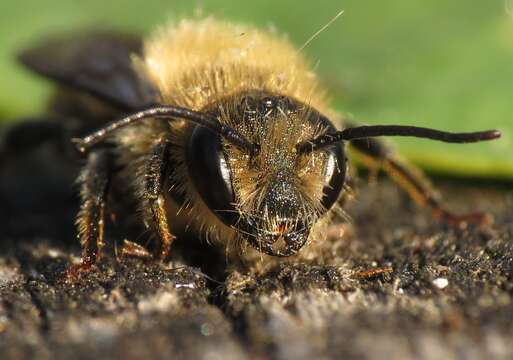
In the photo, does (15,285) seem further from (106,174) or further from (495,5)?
(495,5)

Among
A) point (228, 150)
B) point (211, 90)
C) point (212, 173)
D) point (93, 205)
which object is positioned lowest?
point (93, 205)

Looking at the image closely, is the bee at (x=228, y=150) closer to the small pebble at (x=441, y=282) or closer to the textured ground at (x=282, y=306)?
the textured ground at (x=282, y=306)

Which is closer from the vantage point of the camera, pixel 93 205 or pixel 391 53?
pixel 93 205

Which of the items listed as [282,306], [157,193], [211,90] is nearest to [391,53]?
[211,90]

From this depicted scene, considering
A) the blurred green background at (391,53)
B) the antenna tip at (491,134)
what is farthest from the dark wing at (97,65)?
the antenna tip at (491,134)

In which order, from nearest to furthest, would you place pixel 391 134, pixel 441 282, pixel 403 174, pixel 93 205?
pixel 441 282 < pixel 391 134 < pixel 93 205 < pixel 403 174

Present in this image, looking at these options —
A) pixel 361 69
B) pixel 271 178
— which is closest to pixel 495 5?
pixel 361 69

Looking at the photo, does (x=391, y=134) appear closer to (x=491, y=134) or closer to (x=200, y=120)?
(x=491, y=134)
